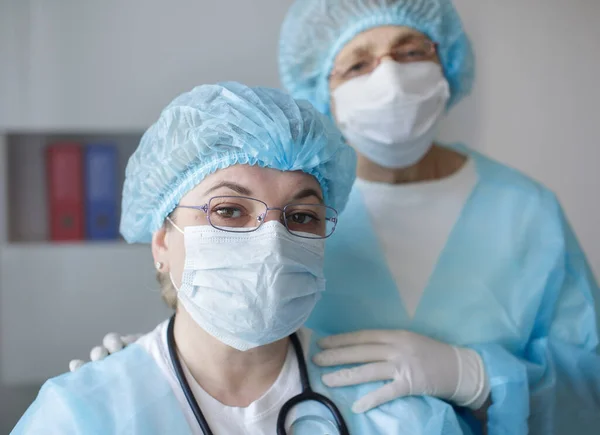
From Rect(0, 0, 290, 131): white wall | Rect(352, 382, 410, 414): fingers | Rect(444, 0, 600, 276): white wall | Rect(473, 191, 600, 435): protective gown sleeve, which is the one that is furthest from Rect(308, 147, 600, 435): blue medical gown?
Rect(0, 0, 290, 131): white wall

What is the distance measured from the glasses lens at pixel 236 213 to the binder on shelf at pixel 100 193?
111 cm

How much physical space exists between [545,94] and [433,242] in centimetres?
A: 93

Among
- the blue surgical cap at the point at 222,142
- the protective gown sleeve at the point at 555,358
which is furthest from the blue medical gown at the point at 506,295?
the blue surgical cap at the point at 222,142

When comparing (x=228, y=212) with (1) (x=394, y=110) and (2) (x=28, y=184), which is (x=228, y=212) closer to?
(1) (x=394, y=110)

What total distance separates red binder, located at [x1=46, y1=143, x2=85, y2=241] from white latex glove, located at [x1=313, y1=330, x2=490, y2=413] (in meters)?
1.18

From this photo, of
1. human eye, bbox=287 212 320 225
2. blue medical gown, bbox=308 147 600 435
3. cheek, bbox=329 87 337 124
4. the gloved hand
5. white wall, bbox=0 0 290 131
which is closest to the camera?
human eye, bbox=287 212 320 225

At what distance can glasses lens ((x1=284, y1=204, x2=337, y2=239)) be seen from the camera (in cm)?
104

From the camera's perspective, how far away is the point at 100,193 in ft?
6.48

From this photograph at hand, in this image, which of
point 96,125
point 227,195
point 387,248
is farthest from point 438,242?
point 96,125

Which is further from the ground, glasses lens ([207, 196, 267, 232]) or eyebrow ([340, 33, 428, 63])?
eyebrow ([340, 33, 428, 63])

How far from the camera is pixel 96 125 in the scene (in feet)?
6.21

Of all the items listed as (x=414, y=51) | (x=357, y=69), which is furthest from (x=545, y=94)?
(x=357, y=69)

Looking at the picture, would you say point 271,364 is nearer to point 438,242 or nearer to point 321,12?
point 438,242

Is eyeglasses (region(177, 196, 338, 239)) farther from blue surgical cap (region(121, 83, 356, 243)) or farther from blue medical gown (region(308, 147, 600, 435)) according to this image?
blue medical gown (region(308, 147, 600, 435))
